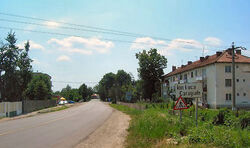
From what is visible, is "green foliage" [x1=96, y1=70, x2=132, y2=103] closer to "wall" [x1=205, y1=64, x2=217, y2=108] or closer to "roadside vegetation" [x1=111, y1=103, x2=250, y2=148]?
"wall" [x1=205, y1=64, x2=217, y2=108]

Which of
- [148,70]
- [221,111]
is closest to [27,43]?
[148,70]

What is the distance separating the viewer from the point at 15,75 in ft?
152

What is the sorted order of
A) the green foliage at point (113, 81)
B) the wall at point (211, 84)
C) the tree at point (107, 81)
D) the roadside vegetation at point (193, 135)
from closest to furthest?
the roadside vegetation at point (193, 135) < the wall at point (211, 84) < the green foliage at point (113, 81) < the tree at point (107, 81)

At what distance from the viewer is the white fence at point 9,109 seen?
28.6 meters

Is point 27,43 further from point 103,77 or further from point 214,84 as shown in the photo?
point 103,77

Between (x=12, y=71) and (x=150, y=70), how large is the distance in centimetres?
3520

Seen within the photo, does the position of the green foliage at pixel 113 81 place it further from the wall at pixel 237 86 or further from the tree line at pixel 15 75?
the wall at pixel 237 86

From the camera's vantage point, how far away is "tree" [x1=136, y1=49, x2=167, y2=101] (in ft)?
220

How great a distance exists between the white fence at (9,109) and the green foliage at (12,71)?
12.9 metres

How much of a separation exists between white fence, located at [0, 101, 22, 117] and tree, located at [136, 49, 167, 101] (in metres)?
38.3

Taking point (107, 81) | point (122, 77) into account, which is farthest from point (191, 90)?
point (107, 81)

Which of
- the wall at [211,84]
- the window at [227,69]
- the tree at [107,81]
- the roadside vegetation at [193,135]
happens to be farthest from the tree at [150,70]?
the tree at [107,81]

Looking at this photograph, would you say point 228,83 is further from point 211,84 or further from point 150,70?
point 150,70

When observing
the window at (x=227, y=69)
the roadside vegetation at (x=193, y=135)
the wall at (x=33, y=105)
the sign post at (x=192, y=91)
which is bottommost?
the wall at (x=33, y=105)
